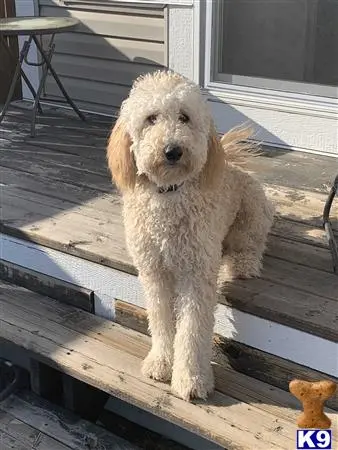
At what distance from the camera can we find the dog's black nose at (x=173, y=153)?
196 cm

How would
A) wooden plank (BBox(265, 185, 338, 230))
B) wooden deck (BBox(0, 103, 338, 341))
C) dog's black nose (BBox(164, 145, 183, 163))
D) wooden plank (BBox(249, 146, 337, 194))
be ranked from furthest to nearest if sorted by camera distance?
wooden plank (BBox(249, 146, 337, 194))
wooden plank (BBox(265, 185, 338, 230))
wooden deck (BBox(0, 103, 338, 341))
dog's black nose (BBox(164, 145, 183, 163))

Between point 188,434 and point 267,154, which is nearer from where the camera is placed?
point 188,434

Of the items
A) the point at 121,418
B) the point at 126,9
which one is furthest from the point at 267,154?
the point at 121,418

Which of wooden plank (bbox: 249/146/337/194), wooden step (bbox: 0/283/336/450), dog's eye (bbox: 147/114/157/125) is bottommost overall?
wooden step (bbox: 0/283/336/450)

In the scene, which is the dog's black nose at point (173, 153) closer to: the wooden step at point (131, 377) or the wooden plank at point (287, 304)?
the wooden plank at point (287, 304)

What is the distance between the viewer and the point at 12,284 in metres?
3.25

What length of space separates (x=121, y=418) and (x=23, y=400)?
462 millimetres

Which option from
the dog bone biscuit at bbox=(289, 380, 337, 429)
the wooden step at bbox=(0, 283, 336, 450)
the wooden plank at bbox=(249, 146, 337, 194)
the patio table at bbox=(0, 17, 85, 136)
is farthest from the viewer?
the patio table at bbox=(0, 17, 85, 136)

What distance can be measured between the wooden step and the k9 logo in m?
0.06

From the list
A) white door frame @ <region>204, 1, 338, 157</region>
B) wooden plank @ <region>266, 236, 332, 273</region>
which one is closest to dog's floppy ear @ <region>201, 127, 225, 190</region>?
wooden plank @ <region>266, 236, 332, 273</region>

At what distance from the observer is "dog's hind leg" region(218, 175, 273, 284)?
267cm

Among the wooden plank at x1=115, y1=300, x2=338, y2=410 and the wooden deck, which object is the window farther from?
the wooden plank at x1=115, y1=300, x2=338, y2=410

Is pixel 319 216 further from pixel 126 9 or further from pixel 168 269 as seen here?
pixel 126 9

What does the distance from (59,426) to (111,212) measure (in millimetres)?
1056
